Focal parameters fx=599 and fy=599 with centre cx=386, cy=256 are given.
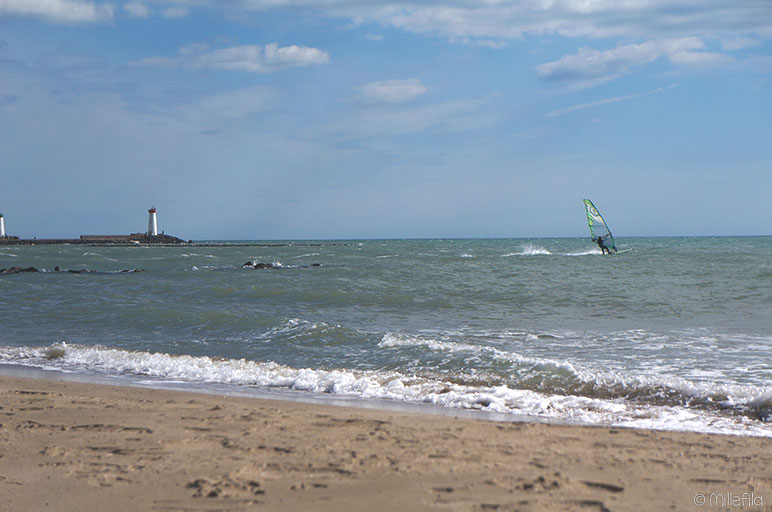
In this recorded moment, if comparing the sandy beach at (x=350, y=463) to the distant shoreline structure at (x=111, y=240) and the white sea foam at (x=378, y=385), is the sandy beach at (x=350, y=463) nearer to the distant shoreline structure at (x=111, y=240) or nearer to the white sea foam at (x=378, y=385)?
the white sea foam at (x=378, y=385)

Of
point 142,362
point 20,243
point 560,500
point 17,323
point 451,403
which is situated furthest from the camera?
point 20,243

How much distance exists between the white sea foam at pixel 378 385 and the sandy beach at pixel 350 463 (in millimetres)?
658

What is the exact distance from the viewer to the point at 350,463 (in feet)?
13.8

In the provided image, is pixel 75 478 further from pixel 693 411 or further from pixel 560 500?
pixel 693 411

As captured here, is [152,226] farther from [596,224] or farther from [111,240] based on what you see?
[596,224]

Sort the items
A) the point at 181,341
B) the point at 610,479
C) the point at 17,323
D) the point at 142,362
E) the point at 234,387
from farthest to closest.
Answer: the point at 17,323 < the point at 181,341 < the point at 142,362 < the point at 234,387 < the point at 610,479

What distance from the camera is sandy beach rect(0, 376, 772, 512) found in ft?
11.9

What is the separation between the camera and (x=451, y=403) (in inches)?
258

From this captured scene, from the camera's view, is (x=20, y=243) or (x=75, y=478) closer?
(x=75, y=478)

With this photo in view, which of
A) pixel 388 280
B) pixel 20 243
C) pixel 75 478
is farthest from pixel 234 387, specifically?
pixel 20 243

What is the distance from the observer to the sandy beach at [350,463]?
3629 millimetres

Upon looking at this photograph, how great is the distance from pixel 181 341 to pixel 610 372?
741 cm

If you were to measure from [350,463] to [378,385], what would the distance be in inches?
126

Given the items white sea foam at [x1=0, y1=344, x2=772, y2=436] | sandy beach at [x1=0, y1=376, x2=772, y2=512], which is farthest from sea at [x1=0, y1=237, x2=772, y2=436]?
sandy beach at [x1=0, y1=376, x2=772, y2=512]
